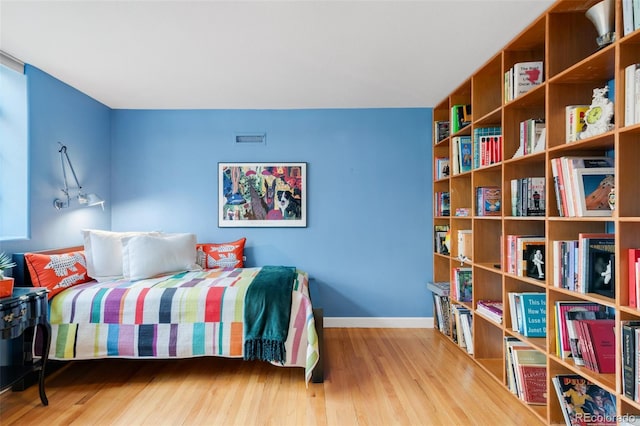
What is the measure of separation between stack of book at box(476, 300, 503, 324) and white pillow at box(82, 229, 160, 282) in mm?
3001

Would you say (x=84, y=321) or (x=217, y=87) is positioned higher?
(x=217, y=87)

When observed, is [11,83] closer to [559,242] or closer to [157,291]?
[157,291]

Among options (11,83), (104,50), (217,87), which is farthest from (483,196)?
(11,83)

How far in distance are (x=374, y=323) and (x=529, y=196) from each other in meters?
2.02

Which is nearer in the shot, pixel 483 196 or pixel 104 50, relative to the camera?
pixel 104 50

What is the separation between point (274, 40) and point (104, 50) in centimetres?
125

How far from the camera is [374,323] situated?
3.36 meters

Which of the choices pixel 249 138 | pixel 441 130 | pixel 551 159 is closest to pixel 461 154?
pixel 441 130

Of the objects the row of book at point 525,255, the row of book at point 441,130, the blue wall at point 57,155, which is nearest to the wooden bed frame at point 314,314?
the blue wall at point 57,155

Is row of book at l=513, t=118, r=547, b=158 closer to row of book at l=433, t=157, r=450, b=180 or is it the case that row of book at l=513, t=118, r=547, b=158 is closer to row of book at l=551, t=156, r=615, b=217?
row of book at l=551, t=156, r=615, b=217

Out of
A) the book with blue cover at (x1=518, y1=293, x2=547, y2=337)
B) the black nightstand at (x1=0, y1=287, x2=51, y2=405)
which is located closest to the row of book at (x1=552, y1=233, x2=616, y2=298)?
the book with blue cover at (x1=518, y1=293, x2=547, y2=337)

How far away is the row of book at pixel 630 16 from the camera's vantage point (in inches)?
53.0

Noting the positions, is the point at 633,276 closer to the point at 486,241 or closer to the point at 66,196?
the point at 486,241

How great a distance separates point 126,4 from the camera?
1772mm
